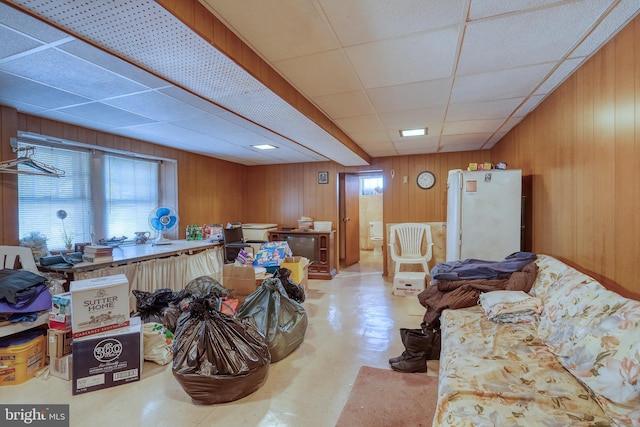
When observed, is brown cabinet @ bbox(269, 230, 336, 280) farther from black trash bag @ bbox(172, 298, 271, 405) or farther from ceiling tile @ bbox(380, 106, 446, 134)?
black trash bag @ bbox(172, 298, 271, 405)

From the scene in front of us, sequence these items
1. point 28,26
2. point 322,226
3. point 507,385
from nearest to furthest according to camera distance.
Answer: point 507,385 < point 28,26 < point 322,226

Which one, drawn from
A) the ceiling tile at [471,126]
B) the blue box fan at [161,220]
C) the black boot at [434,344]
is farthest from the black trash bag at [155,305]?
the ceiling tile at [471,126]

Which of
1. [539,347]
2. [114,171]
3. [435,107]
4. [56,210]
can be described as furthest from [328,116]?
[56,210]

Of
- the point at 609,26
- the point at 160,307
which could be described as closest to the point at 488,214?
the point at 609,26

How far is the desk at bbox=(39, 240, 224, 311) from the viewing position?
9.11ft

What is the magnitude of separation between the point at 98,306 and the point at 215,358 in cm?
104

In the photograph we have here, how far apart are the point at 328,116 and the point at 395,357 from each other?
7.99ft

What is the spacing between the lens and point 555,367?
1463 mm

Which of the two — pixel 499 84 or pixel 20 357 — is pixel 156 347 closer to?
pixel 20 357

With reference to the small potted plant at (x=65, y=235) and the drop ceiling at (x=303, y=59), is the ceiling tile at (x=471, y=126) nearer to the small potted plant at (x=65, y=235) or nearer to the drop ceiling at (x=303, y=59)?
the drop ceiling at (x=303, y=59)

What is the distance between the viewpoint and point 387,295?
4219 millimetres

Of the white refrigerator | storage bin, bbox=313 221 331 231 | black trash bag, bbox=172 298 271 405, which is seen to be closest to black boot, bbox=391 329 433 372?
black trash bag, bbox=172 298 271 405

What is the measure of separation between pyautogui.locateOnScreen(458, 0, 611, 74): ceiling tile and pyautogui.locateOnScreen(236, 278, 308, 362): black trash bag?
92.8 inches

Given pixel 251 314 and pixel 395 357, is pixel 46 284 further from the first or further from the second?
pixel 395 357
